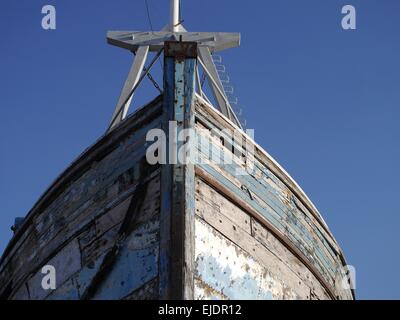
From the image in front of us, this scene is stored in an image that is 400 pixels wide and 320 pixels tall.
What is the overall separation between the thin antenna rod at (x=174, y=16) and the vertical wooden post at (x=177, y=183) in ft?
9.70

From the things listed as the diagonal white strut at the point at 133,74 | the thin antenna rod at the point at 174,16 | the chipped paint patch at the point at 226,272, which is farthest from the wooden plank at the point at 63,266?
the thin antenna rod at the point at 174,16

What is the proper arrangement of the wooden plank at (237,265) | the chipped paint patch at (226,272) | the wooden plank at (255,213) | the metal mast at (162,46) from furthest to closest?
the metal mast at (162,46) < the wooden plank at (255,213) < the wooden plank at (237,265) < the chipped paint patch at (226,272)

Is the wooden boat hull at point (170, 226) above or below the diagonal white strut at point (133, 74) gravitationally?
below

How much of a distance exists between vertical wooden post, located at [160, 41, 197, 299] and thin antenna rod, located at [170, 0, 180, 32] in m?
2.96

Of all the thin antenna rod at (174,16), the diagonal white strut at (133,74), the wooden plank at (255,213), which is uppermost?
the thin antenna rod at (174,16)

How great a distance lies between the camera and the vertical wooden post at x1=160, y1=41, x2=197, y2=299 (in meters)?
6.36

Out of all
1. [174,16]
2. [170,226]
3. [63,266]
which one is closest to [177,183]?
[170,226]

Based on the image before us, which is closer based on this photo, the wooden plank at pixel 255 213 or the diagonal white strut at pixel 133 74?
the wooden plank at pixel 255 213

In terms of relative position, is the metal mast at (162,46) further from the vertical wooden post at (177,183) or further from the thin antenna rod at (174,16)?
the vertical wooden post at (177,183)

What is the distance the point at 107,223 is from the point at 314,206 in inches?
95.3

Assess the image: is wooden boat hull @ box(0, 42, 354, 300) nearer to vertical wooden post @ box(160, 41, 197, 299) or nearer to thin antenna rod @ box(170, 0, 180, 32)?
vertical wooden post @ box(160, 41, 197, 299)

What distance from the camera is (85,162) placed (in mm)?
7820

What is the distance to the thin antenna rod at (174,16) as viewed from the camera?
10156 mm

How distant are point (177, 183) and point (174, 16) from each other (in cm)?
384
